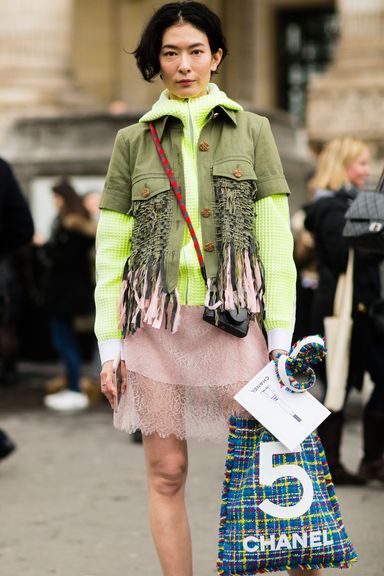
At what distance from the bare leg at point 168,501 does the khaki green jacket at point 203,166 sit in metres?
0.49

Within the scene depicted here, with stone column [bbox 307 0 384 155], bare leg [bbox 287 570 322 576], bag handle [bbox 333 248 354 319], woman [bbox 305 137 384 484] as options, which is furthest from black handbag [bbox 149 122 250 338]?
stone column [bbox 307 0 384 155]

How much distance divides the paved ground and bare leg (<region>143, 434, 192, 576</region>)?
3.76ft

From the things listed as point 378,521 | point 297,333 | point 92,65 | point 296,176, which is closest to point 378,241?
point 378,521

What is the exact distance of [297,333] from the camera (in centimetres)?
829

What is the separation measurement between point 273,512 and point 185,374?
19.2 inches

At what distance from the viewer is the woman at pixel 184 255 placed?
4.05 meters

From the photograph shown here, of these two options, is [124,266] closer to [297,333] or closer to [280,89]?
[297,333]

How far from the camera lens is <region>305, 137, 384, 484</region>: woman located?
6863 mm

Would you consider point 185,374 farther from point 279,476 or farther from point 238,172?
point 238,172

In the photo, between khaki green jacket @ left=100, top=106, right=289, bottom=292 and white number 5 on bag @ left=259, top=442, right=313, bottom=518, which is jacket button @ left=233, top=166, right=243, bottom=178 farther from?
white number 5 on bag @ left=259, top=442, right=313, bottom=518

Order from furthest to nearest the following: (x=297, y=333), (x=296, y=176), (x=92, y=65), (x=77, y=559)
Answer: (x=92, y=65) < (x=296, y=176) < (x=297, y=333) < (x=77, y=559)

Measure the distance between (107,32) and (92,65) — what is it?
63 centimetres

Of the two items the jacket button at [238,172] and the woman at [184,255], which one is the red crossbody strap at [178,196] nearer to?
the woman at [184,255]

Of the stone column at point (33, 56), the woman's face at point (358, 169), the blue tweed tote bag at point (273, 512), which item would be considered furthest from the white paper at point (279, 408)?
the stone column at point (33, 56)
